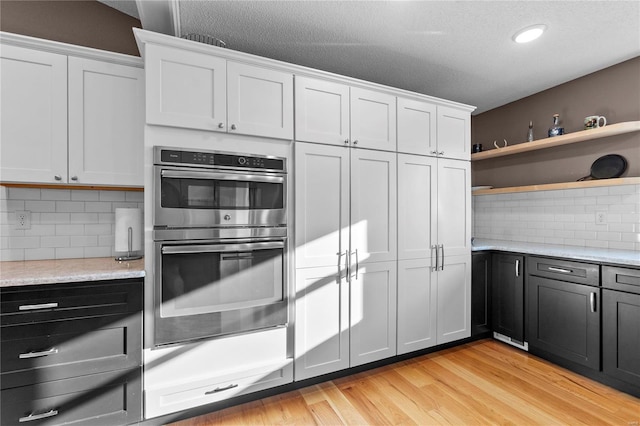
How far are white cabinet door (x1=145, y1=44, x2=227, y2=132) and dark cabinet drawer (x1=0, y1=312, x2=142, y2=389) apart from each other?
1.18m

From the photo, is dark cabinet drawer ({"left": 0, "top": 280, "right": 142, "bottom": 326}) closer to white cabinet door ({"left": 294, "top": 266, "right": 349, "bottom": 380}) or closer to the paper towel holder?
the paper towel holder

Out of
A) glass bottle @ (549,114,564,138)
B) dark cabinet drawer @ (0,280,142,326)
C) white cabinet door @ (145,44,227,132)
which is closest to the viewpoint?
dark cabinet drawer @ (0,280,142,326)

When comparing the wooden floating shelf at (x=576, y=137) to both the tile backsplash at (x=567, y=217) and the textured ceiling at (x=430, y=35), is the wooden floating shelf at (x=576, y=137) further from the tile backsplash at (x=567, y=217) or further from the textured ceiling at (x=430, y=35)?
the textured ceiling at (x=430, y=35)

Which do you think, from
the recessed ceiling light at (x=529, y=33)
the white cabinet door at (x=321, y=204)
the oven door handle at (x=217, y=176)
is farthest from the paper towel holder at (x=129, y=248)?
the recessed ceiling light at (x=529, y=33)

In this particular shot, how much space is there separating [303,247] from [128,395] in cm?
133

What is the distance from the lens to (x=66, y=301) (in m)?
1.65

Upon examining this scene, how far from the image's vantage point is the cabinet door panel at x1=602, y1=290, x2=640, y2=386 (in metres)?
2.13

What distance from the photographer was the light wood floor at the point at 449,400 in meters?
1.94

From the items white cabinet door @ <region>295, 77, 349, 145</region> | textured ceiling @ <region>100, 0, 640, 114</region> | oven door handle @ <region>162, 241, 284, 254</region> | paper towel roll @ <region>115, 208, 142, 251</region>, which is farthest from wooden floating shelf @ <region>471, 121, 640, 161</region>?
paper towel roll @ <region>115, 208, 142, 251</region>

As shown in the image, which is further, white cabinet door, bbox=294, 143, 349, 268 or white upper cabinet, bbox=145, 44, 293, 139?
white cabinet door, bbox=294, 143, 349, 268

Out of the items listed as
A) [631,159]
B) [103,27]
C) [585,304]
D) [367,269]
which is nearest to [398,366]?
[367,269]

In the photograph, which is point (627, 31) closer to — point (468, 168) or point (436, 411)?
point (468, 168)

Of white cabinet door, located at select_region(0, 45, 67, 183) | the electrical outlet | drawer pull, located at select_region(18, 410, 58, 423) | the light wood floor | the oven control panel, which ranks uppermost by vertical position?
white cabinet door, located at select_region(0, 45, 67, 183)

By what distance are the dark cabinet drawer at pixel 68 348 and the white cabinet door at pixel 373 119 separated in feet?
6.36
